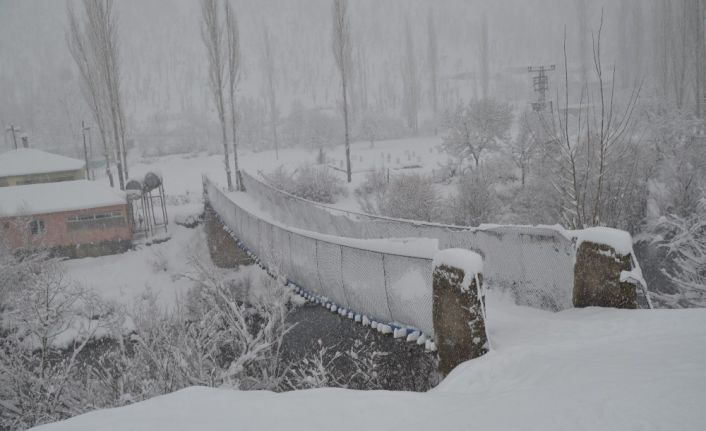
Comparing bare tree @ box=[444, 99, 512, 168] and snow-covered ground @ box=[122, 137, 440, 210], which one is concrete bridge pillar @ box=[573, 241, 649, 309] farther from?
snow-covered ground @ box=[122, 137, 440, 210]

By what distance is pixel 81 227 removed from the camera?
1002 inches

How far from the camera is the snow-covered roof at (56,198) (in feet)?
81.8

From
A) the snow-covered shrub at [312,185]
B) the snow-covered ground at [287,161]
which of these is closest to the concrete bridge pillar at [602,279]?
the snow-covered shrub at [312,185]

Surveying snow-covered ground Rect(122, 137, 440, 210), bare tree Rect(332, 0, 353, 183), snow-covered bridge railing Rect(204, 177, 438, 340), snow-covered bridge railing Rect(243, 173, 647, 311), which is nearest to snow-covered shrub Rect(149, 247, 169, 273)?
bare tree Rect(332, 0, 353, 183)

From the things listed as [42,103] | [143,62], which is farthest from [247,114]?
[143,62]

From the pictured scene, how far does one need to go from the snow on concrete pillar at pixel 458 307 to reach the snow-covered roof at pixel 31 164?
3228 centimetres

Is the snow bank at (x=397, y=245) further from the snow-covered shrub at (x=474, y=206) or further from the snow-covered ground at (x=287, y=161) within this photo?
the snow-covered ground at (x=287, y=161)

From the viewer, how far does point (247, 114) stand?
82.9m

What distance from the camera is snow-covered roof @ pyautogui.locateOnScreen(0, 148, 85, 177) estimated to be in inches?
1203

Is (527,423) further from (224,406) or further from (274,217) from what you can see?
(274,217)

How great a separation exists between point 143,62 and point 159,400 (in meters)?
185

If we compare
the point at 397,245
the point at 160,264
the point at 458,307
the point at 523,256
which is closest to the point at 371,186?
the point at 160,264

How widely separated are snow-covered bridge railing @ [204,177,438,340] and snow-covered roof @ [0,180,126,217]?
17907 mm

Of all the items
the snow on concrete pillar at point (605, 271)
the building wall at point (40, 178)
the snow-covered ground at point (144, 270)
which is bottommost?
the snow-covered ground at point (144, 270)
